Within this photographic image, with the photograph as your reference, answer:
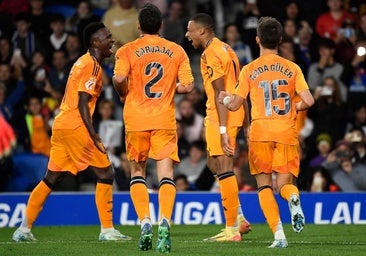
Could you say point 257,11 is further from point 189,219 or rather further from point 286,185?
point 286,185

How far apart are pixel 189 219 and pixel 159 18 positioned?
5.55 m

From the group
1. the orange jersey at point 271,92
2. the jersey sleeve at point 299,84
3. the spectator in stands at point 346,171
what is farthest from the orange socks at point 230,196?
the spectator in stands at point 346,171

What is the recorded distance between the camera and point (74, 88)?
12.3 metres

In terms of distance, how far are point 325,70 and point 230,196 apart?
750 cm

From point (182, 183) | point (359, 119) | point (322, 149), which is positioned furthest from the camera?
point (359, 119)

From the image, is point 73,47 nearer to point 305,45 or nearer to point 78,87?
point 305,45

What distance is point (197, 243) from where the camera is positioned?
39.0 ft

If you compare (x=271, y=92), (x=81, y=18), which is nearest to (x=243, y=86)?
(x=271, y=92)

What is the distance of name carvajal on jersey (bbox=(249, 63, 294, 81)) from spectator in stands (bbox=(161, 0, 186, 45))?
909 centimetres

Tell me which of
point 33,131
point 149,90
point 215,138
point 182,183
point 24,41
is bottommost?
point 182,183

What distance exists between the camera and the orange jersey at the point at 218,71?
12109 mm

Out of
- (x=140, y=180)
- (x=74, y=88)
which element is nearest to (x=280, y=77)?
(x=140, y=180)

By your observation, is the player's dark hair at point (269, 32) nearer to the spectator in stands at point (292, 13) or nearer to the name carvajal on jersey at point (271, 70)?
the name carvajal on jersey at point (271, 70)

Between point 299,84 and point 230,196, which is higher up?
point 299,84
